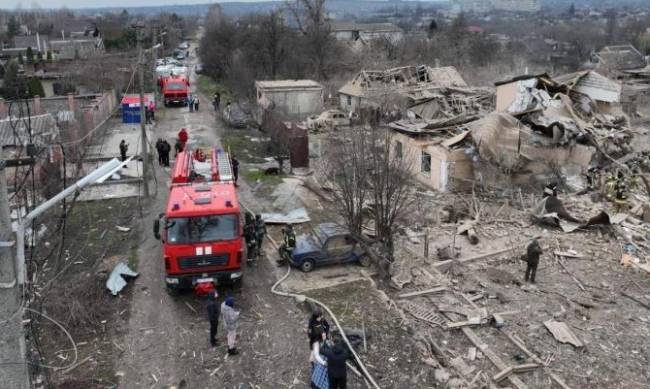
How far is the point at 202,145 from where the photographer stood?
3188 cm

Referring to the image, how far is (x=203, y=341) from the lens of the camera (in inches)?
476

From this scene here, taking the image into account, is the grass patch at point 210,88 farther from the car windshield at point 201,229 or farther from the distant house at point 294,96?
the car windshield at point 201,229

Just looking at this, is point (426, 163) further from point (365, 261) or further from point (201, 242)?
point (201, 242)

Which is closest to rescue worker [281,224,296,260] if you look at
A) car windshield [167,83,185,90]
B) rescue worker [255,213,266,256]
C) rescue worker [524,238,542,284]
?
rescue worker [255,213,266,256]

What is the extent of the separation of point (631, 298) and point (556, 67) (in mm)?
68551

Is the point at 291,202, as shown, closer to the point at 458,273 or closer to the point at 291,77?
the point at 458,273

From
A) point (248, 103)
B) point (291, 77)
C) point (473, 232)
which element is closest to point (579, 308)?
point (473, 232)

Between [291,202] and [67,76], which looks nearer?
[291,202]

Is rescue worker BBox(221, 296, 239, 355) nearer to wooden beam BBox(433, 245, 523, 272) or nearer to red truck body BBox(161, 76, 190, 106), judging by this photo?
wooden beam BBox(433, 245, 523, 272)

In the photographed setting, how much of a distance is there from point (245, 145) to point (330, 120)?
26.7ft

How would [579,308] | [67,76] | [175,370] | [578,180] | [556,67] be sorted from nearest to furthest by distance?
[175,370], [579,308], [578,180], [67,76], [556,67]

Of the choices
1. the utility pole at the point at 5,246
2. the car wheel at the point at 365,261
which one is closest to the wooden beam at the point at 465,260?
the car wheel at the point at 365,261

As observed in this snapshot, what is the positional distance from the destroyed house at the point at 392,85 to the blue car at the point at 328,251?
82.7 ft

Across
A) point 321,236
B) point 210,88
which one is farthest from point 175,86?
point 321,236
